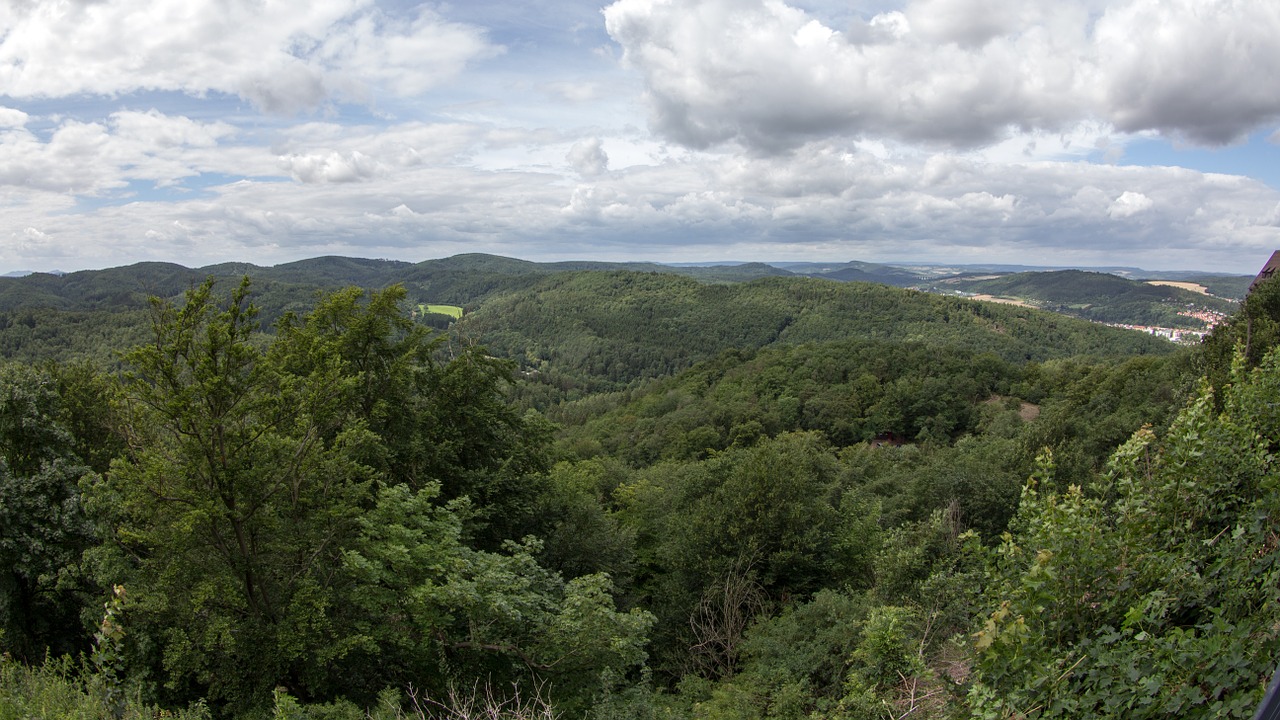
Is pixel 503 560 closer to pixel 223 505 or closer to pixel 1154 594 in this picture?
pixel 223 505

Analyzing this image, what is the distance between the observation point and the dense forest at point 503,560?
17.5 ft

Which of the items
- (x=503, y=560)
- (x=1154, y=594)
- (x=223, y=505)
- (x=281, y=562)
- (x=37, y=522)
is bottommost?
(x=503, y=560)

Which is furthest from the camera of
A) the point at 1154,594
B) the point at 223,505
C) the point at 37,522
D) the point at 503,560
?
the point at 503,560

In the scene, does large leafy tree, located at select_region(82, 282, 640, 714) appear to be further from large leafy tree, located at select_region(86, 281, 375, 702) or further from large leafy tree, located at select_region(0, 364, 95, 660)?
large leafy tree, located at select_region(0, 364, 95, 660)

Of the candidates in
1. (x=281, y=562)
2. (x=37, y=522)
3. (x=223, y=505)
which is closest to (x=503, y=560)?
(x=281, y=562)

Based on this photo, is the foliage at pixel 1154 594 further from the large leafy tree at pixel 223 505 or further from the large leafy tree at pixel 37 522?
the large leafy tree at pixel 37 522

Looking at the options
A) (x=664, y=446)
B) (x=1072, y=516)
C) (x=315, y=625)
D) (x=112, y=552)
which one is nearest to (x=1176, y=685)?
(x=1072, y=516)

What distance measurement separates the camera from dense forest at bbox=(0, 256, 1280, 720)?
5.33m

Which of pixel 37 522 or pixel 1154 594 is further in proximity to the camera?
pixel 37 522

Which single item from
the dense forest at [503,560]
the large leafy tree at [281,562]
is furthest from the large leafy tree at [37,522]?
the large leafy tree at [281,562]

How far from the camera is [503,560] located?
13.1 metres

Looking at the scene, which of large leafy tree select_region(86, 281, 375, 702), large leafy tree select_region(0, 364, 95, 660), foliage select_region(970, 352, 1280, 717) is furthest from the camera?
large leafy tree select_region(0, 364, 95, 660)

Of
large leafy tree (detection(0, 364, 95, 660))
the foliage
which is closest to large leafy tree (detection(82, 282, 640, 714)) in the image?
large leafy tree (detection(0, 364, 95, 660))

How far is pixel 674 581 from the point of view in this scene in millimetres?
21078
